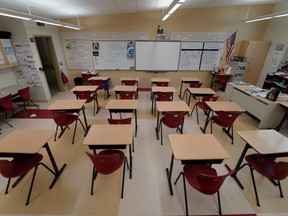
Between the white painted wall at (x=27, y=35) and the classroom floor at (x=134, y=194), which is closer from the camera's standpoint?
the classroom floor at (x=134, y=194)

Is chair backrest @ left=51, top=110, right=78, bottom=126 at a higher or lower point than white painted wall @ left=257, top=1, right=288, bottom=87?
lower

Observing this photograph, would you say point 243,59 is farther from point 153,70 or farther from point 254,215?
point 254,215

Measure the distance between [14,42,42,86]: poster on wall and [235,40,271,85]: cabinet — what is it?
771cm

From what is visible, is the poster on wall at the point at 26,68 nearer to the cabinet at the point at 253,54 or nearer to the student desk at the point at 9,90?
the student desk at the point at 9,90

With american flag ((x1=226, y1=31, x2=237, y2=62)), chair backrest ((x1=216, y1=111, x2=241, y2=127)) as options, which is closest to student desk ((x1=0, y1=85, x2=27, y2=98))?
chair backrest ((x1=216, y1=111, x2=241, y2=127))

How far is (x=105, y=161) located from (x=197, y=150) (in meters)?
1.15

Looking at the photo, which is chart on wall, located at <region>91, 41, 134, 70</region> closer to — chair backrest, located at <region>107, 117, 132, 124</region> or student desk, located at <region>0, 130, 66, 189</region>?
chair backrest, located at <region>107, 117, 132, 124</region>

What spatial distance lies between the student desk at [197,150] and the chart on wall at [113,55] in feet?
16.1

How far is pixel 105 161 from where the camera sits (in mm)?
1723

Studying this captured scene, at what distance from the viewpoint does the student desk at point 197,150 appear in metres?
1.71

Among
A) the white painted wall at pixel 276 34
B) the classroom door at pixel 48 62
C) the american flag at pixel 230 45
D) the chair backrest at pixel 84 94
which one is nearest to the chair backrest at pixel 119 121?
the chair backrest at pixel 84 94

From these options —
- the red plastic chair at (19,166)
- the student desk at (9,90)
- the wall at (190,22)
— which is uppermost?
the wall at (190,22)

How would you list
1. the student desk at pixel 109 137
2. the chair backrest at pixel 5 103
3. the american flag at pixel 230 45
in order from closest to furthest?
the student desk at pixel 109 137 < the chair backrest at pixel 5 103 < the american flag at pixel 230 45

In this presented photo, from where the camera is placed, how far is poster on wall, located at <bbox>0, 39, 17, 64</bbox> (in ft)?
13.5
